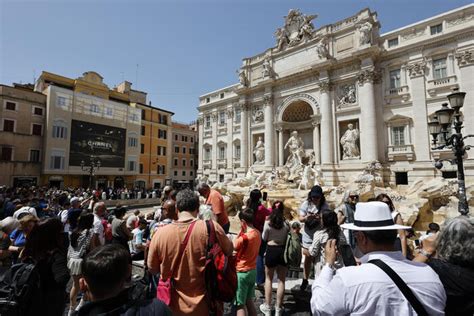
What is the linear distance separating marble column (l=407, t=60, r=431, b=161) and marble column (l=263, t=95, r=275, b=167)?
1019 centimetres

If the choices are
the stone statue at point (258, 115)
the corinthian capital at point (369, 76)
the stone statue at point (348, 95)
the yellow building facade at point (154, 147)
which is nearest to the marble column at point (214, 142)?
the stone statue at point (258, 115)

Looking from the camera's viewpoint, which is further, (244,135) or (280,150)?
(244,135)

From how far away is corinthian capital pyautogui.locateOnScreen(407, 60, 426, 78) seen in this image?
14.7 metres

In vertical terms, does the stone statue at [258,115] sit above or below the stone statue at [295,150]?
above

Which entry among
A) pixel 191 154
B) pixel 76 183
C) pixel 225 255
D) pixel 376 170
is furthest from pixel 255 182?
pixel 191 154

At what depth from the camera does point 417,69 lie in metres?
14.9

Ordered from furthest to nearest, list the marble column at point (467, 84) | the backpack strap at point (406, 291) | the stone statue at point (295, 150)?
the stone statue at point (295, 150)
the marble column at point (467, 84)
the backpack strap at point (406, 291)

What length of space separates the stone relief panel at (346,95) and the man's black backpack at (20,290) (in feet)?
61.5

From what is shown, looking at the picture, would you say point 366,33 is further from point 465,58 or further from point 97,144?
point 97,144

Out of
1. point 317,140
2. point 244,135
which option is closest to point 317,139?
point 317,140

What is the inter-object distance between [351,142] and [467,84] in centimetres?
667

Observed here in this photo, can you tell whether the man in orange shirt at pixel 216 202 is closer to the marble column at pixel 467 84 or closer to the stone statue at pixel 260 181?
the stone statue at pixel 260 181

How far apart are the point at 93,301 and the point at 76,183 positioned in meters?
29.3

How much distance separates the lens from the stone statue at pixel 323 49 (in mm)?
17875
